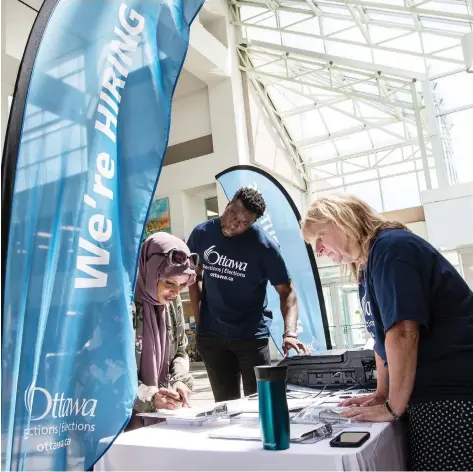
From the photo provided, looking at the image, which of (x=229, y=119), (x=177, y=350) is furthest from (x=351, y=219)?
(x=229, y=119)

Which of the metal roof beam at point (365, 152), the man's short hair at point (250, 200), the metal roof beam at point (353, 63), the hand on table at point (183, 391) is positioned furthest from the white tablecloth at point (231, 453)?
the metal roof beam at point (365, 152)

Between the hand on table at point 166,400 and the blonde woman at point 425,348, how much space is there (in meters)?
0.56

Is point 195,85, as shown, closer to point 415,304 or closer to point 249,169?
point 249,169

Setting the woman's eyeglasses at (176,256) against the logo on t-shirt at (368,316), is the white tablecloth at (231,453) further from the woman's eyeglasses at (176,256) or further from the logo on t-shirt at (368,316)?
the woman's eyeglasses at (176,256)

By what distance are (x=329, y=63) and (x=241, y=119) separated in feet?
7.52

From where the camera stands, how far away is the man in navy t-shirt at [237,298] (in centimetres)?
240

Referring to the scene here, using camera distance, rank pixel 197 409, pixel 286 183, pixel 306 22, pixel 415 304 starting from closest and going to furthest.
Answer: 1. pixel 415 304
2. pixel 197 409
3. pixel 306 22
4. pixel 286 183

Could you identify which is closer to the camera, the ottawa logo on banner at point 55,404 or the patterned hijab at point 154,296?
the ottawa logo on banner at point 55,404

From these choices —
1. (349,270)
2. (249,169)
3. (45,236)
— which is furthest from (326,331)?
(45,236)

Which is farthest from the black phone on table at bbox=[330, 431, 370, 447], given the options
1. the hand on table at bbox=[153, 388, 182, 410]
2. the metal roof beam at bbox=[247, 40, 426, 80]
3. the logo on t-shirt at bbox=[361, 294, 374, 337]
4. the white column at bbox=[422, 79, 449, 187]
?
the metal roof beam at bbox=[247, 40, 426, 80]

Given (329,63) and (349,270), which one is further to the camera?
(329,63)

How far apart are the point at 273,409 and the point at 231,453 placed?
0.43 ft

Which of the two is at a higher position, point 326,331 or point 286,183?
point 286,183

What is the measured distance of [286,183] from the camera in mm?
14016
